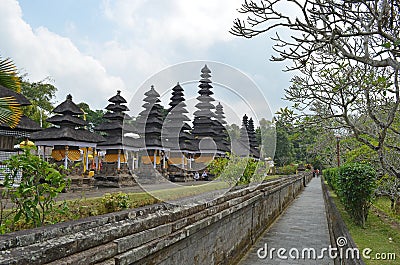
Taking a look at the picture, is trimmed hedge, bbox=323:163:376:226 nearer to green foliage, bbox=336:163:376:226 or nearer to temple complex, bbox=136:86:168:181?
green foliage, bbox=336:163:376:226

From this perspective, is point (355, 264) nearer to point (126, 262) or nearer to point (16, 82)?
point (126, 262)

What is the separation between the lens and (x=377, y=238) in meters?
6.84

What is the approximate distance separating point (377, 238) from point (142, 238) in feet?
18.8

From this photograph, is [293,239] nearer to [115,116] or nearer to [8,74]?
[8,74]

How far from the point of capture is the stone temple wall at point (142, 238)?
219 centimetres

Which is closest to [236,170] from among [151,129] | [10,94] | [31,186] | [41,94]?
[31,186]

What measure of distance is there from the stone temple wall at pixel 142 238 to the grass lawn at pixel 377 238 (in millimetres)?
2231

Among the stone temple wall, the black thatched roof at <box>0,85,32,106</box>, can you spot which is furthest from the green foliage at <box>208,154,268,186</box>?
the black thatched roof at <box>0,85,32,106</box>

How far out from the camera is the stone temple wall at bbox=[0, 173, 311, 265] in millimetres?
2191

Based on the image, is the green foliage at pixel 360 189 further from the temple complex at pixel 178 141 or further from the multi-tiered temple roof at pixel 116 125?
the multi-tiered temple roof at pixel 116 125

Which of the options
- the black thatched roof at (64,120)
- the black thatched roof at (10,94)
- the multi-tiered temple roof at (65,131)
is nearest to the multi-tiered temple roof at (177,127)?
the multi-tiered temple roof at (65,131)

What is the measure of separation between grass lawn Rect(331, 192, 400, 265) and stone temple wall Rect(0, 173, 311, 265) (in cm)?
223

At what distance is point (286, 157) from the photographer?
53.1m

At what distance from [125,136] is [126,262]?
20.2 m
